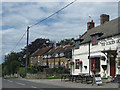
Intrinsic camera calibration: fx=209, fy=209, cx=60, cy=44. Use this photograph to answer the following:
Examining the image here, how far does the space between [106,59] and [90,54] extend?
4.21 m

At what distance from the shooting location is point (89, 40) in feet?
92.8

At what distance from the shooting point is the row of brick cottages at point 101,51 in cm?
2241

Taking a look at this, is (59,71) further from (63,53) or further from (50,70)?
Result: (63,53)

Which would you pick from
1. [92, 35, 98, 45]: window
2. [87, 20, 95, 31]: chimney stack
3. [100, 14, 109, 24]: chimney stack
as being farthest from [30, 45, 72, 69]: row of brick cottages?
[92, 35, 98, 45]: window

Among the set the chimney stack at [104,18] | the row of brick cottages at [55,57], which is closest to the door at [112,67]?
the chimney stack at [104,18]

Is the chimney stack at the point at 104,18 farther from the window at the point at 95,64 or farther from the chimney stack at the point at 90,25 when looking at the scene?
the window at the point at 95,64

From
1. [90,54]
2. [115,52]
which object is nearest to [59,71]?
[90,54]

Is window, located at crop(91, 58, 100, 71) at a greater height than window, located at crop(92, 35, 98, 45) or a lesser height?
lesser

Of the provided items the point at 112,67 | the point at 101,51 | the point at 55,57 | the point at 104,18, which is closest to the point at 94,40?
the point at 101,51

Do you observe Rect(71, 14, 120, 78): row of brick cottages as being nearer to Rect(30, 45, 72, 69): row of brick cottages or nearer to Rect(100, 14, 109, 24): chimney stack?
Rect(100, 14, 109, 24): chimney stack

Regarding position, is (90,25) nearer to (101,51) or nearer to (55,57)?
(101,51)

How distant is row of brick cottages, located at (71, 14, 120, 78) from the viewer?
73.5 ft

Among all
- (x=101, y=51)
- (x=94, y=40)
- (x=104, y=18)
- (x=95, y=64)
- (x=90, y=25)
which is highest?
(x=104, y=18)

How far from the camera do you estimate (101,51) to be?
22.8 m
